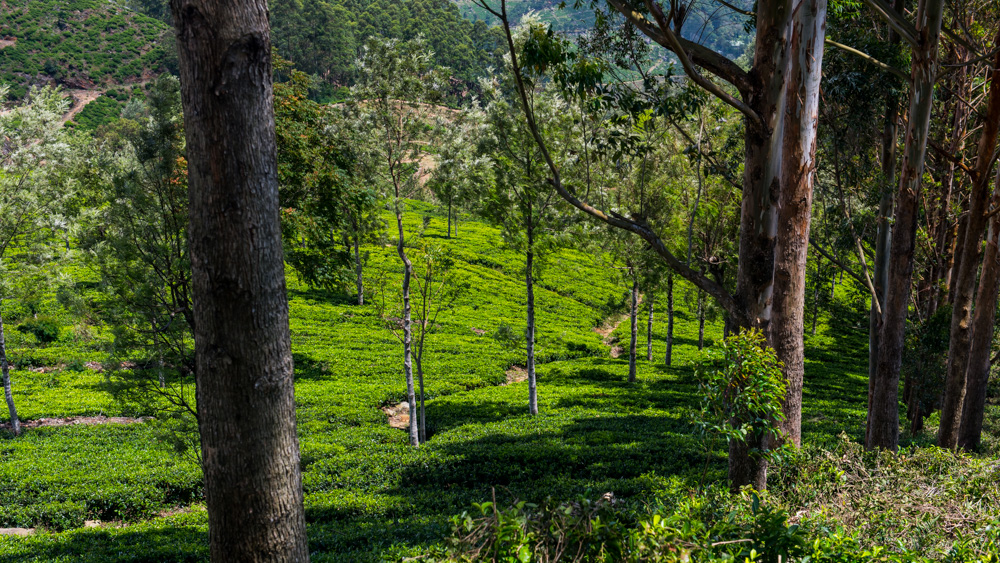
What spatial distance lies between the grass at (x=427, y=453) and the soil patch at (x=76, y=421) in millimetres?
259

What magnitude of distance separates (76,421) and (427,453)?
45.5ft

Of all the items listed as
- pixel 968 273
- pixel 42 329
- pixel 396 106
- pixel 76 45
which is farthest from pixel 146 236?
pixel 76 45

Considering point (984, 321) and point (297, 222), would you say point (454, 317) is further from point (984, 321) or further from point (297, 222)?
point (984, 321)

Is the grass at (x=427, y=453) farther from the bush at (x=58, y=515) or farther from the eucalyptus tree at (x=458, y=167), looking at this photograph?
the eucalyptus tree at (x=458, y=167)

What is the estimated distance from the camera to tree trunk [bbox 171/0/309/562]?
230cm

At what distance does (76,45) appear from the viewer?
103 meters

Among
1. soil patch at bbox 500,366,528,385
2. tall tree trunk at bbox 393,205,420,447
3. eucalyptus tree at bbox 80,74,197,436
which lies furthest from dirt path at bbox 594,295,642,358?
eucalyptus tree at bbox 80,74,197,436

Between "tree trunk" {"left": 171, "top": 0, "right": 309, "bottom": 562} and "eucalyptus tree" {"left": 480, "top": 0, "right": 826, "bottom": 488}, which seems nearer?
"tree trunk" {"left": 171, "top": 0, "right": 309, "bottom": 562}

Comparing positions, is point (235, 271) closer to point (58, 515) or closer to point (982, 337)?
point (58, 515)

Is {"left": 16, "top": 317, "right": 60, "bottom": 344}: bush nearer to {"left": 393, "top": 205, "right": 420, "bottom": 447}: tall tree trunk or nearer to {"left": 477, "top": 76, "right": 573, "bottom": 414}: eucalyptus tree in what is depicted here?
{"left": 393, "top": 205, "right": 420, "bottom": 447}: tall tree trunk

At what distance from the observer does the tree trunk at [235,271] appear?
2305mm

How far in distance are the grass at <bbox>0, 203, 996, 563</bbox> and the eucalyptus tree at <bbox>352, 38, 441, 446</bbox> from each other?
3136mm

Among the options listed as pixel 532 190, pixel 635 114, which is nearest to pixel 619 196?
pixel 532 190

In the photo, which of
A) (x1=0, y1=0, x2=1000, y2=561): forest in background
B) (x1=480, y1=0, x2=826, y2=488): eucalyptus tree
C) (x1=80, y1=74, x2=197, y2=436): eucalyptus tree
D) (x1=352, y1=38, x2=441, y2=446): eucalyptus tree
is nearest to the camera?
(x1=0, y1=0, x2=1000, y2=561): forest in background
